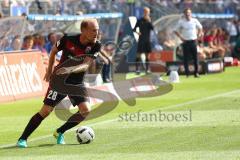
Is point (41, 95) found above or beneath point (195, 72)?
above

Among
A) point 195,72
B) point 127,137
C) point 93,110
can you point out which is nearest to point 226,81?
point 195,72

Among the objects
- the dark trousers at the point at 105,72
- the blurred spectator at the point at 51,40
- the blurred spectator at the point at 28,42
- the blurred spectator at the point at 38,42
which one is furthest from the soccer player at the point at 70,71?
the dark trousers at the point at 105,72

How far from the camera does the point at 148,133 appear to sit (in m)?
15.0

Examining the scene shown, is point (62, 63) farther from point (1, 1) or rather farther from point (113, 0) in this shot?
point (113, 0)

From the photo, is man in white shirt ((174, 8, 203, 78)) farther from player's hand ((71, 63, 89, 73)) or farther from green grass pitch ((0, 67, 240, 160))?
player's hand ((71, 63, 89, 73))

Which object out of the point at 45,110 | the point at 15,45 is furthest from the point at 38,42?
the point at 45,110

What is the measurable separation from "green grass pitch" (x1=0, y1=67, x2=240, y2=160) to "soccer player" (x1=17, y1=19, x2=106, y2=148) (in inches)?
11.6

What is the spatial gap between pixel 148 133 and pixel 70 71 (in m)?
2.15

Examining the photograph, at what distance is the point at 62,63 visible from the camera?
1380cm

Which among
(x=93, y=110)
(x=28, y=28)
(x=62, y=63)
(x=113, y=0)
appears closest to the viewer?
(x=62, y=63)

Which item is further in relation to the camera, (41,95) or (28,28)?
(28,28)

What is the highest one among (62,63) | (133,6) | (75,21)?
(62,63)

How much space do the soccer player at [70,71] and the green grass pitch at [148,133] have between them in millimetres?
294

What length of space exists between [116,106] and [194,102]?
1.93m
